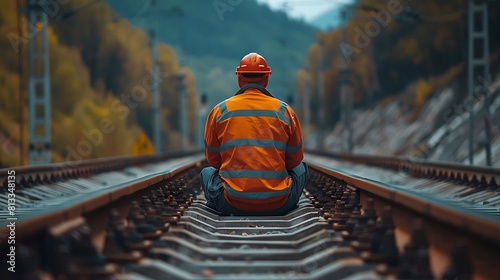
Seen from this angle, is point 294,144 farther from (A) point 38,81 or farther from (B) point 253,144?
(A) point 38,81

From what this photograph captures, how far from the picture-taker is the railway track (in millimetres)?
4547

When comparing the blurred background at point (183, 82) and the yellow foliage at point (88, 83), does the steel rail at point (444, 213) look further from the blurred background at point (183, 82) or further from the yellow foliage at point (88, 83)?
the yellow foliage at point (88, 83)

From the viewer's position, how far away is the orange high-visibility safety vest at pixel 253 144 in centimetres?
782

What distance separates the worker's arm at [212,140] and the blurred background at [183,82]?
13892 mm

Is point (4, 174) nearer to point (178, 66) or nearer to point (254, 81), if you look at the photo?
point (254, 81)

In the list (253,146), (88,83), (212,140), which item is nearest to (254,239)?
(253,146)

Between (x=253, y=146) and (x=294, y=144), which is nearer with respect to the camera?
→ (x=253, y=146)

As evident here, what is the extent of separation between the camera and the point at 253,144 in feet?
25.8

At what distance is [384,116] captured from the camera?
231ft

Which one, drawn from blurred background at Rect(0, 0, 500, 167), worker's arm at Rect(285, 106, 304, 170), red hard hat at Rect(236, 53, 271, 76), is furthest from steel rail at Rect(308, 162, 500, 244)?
blurred background at Rect(0, 0, 500, 167)

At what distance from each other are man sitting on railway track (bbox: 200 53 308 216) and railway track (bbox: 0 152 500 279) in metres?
0.22

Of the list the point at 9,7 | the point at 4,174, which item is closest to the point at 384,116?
the point at 9,7

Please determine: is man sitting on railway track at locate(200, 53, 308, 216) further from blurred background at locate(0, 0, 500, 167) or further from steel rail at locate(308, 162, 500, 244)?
blurred background at locate(0, 0, 500, 167)

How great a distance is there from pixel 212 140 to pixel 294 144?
74cm
